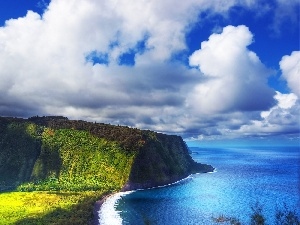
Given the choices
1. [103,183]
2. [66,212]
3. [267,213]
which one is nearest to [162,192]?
[103,183]

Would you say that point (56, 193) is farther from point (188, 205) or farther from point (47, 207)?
point (188, 205)

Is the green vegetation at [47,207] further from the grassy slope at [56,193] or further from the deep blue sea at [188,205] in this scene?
the deep blue sea at [188,205]

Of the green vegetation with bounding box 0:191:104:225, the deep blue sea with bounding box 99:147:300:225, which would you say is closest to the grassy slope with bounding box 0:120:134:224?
the green vegetation with bounding box 0:191:104:225

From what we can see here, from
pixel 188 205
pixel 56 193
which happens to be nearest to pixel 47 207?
pixel 56 193

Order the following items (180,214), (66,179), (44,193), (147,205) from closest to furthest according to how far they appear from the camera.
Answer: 1. (180,214)
2. (147,205)
3. (44,193)
4. (66,179)

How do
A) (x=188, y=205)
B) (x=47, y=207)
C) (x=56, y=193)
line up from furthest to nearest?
(x=56, y=193) → (x=188, y=205) → (x=47, y=207)

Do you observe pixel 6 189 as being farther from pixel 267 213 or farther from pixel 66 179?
pixel 267 213

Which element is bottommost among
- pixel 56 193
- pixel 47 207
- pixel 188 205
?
pixel 47 207

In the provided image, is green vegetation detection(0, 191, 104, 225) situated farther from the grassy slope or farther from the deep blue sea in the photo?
the deep blue sea

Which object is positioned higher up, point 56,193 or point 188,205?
point 56,193

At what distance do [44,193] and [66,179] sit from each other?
79.5 feet

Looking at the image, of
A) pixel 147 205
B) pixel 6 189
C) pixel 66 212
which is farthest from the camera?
pixel 6 189

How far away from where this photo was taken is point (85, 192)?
17338 cm

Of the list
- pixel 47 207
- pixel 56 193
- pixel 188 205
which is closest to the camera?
pixel 47 207
